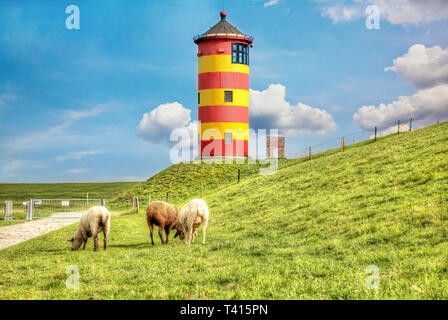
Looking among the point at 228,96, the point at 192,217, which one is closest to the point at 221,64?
the point at 228,96

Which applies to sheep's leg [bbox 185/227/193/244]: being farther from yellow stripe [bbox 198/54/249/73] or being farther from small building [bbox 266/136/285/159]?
small building [bbox 266/136/285/159]

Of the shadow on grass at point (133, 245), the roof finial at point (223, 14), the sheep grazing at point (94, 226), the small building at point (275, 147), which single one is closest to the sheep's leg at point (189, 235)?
the shadow on grass at point (133, 245)

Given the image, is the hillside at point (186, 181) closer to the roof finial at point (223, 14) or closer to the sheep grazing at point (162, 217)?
the roof finial at point (223, 14)

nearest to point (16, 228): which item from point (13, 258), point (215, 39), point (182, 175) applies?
point (13, 258)

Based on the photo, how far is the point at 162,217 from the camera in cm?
1412

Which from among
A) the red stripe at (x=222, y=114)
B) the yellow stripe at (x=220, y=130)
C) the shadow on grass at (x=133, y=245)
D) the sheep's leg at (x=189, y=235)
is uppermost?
the red stripe at (x=222, y=114)

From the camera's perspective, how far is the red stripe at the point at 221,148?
49688mm

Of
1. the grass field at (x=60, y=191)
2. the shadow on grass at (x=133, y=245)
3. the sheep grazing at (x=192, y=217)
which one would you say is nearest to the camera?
the sheep grazing at (x=192, y=217)

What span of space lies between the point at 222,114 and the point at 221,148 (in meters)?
4.39

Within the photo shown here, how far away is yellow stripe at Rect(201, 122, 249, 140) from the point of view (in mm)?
48938

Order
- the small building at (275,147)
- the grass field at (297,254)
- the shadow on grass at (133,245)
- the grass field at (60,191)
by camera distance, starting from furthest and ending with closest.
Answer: the small building at (275,147) → the grass field at (60,191) → the shadow on grass at (133,245) → the grass field at (297,254)

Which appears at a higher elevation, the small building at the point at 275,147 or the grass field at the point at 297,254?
the small building at the point at 275,147

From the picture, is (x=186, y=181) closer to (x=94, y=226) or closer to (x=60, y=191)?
(x=60, y=191)

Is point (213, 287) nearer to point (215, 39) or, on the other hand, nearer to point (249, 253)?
point (249, 253)
